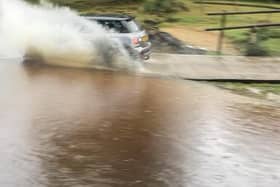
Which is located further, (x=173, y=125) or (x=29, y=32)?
(x=29, y=32)

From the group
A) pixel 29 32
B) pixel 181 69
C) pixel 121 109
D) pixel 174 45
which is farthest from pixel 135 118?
pixel 174 45

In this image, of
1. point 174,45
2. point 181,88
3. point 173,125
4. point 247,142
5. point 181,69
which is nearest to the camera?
point 247,142

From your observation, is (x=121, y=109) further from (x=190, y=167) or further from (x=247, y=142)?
(x=190, y=167)

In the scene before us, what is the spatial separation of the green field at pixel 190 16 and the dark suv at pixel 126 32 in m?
5.36

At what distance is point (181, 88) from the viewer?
16.0m

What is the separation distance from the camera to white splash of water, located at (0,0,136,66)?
61.7 feet

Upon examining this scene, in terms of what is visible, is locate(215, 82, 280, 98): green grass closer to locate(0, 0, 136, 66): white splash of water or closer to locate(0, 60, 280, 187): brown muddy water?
locate(0, 60, 280, 187): brown muddy water

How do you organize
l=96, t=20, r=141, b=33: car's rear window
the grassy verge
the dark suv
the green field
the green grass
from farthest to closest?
the green field, l=96, t=20, r=141, b=33: car's rear window, the dark suv, the green grass, the grassy verge

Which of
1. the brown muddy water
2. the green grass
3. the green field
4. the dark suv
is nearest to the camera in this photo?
the brown muddy water

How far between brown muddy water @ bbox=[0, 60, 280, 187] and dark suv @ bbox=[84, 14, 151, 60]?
212 cm

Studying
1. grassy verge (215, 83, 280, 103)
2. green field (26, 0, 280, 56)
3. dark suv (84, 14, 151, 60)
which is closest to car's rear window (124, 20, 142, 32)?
dark suv (84, 14, 151, 60)

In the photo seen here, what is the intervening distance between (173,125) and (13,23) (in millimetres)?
9761

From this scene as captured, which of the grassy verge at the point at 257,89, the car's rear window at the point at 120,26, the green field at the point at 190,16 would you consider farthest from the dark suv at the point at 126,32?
the green field at the point at 190,16

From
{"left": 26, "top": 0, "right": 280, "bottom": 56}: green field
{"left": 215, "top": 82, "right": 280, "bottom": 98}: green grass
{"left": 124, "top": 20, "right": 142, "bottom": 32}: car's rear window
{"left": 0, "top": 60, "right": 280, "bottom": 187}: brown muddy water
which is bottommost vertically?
{"left": 26, "top": 0, "right": 280, "bottom": 56}: green field
